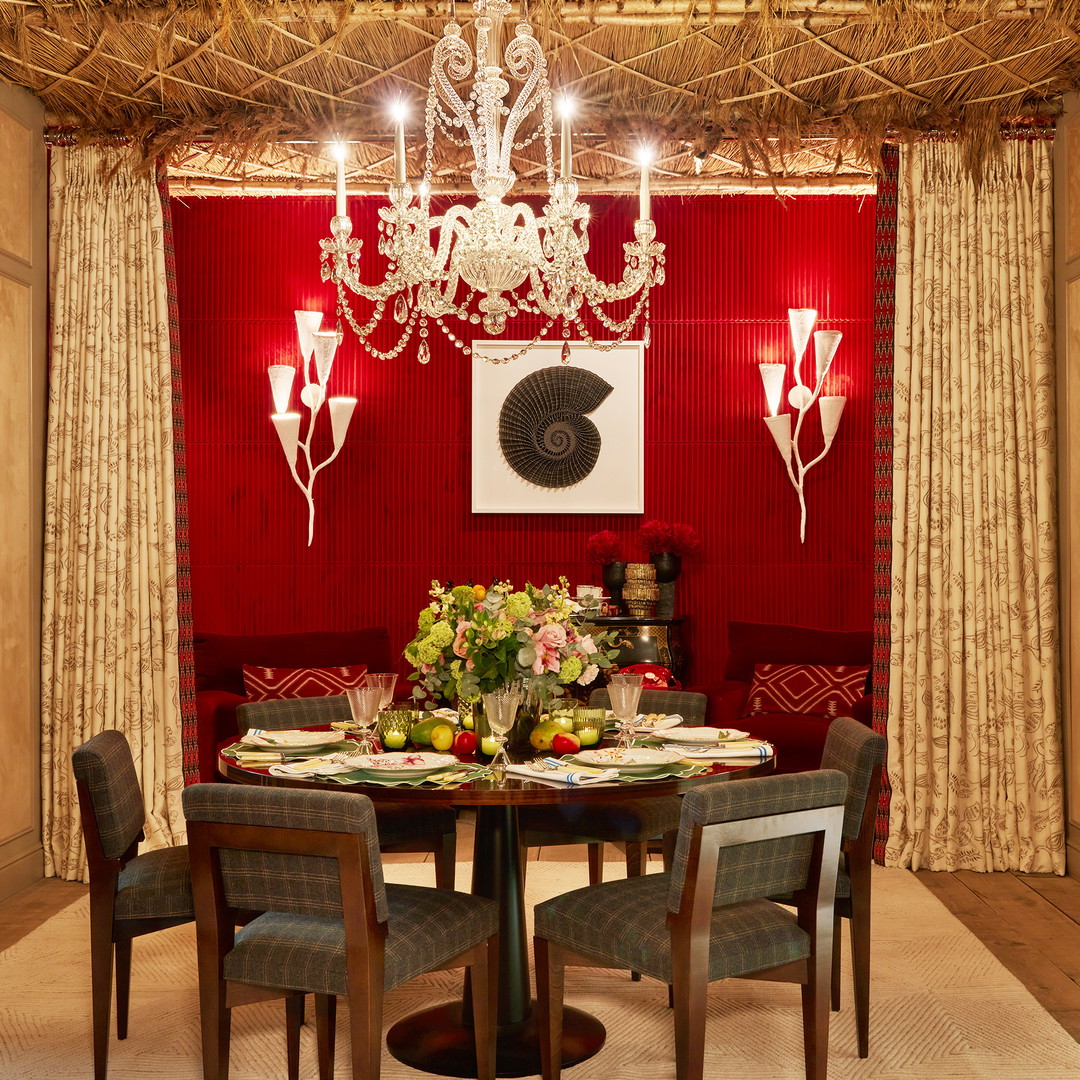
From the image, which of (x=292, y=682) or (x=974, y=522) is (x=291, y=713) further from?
(x=974, y=522)

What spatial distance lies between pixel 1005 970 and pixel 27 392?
413 centimetres

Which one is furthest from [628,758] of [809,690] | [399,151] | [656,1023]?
[809,690]

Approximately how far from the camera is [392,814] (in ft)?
11.3

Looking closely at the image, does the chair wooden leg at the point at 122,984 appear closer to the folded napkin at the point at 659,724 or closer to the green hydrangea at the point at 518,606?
the green hydrangea at the point at 518,606

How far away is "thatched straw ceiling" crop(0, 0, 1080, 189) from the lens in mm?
4000

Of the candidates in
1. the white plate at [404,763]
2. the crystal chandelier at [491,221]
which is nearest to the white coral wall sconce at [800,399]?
the crystal chandelier at [491,221]

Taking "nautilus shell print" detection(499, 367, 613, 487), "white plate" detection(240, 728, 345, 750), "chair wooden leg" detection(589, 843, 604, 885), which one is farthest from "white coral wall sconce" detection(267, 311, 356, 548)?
"white plate" detection(240, 728, 345, 750)

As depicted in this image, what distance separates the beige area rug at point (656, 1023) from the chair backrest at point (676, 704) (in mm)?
824

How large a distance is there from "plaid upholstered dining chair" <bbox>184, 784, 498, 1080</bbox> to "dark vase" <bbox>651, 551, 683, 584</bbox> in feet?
10.8

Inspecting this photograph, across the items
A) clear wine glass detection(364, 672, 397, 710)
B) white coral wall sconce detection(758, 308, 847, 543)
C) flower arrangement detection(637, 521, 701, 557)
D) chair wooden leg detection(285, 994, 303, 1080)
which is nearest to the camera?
chair wooden leg detection(285, 994, 303, 1080)

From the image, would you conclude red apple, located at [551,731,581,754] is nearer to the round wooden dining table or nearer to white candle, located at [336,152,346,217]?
the round wooden dining table

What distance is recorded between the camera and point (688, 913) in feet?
7.77

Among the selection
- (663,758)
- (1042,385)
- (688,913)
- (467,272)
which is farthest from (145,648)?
(1042,385)

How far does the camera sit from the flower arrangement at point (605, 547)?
5.60 metres
